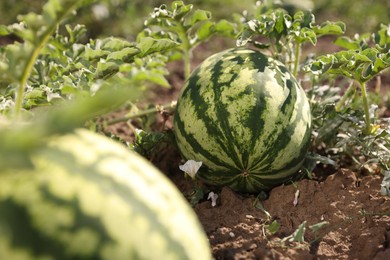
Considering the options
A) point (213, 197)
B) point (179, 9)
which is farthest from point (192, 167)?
point (179, 9)

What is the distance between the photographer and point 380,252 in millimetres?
2205

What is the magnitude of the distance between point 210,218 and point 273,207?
271 millimetres

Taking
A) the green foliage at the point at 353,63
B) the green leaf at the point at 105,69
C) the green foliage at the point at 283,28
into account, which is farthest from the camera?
the green foliage at the point at 283,28

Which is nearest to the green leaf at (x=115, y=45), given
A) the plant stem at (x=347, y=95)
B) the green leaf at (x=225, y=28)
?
the green leaf at (x=225, y=28)

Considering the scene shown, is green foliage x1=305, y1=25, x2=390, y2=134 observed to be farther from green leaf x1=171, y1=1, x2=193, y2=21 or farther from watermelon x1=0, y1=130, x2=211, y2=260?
watermelon x1=0, y1=130, x2=211, y2=260

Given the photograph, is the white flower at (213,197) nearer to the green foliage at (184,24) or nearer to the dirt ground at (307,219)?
the dirt ground at (307,219)

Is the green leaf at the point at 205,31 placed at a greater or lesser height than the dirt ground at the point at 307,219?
greater

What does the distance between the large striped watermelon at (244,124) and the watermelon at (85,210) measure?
0.94 metres

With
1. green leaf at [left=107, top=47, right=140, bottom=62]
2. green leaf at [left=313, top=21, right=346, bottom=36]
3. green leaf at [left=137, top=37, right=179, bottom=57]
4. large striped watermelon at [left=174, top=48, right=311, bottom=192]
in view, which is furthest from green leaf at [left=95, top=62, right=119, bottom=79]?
green leaf at [left=313, top=21, right=346, bottom=36]

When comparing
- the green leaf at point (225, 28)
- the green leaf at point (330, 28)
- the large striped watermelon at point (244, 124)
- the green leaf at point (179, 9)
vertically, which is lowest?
the large striped watermelon at point (244, 124)

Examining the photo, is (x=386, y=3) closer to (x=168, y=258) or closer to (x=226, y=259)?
(x=226, y=259)

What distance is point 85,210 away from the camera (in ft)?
4.73

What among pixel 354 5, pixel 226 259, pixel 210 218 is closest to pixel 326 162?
pixel 210 218

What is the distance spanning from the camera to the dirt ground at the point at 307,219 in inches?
88.5
